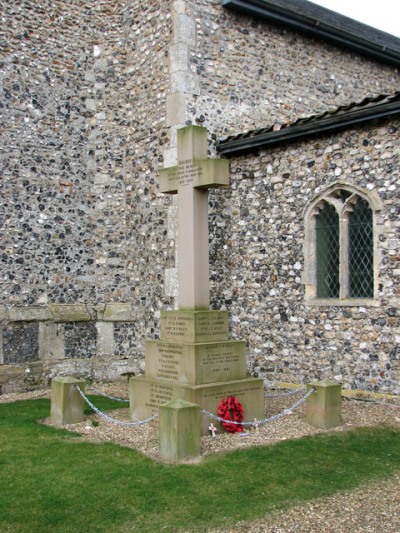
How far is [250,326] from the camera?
11344 mm

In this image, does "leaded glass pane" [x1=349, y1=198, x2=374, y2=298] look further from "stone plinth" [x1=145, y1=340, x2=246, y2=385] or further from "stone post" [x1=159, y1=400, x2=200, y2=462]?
"stone post" [x1=159, y1=400, x2=200, y2=462]

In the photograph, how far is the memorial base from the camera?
7.72 m

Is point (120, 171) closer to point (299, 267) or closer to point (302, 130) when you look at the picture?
point (302, 130)

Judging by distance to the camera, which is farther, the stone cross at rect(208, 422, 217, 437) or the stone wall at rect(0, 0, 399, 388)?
the stone wall at rect(0, 0, 399, 388)

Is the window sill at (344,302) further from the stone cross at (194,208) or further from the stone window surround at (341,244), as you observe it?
the stone cross at (194,208)

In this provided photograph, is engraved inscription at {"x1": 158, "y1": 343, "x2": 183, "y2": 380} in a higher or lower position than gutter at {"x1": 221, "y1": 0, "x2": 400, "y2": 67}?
lower

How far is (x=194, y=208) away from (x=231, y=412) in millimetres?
2649

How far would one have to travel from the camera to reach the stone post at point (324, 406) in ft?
26.2

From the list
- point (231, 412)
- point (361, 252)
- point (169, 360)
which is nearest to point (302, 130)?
point (361, 252)

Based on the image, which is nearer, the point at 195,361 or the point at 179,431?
the point at 179,431

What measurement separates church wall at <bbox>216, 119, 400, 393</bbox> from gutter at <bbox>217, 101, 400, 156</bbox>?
0.62 ft

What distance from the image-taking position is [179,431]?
21.8 feet

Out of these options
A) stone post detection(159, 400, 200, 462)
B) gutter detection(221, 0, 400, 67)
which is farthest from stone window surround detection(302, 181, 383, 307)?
gutter detection(221, 0, 400, 67)

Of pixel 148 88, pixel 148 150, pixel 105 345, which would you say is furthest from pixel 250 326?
pixel 148 88
